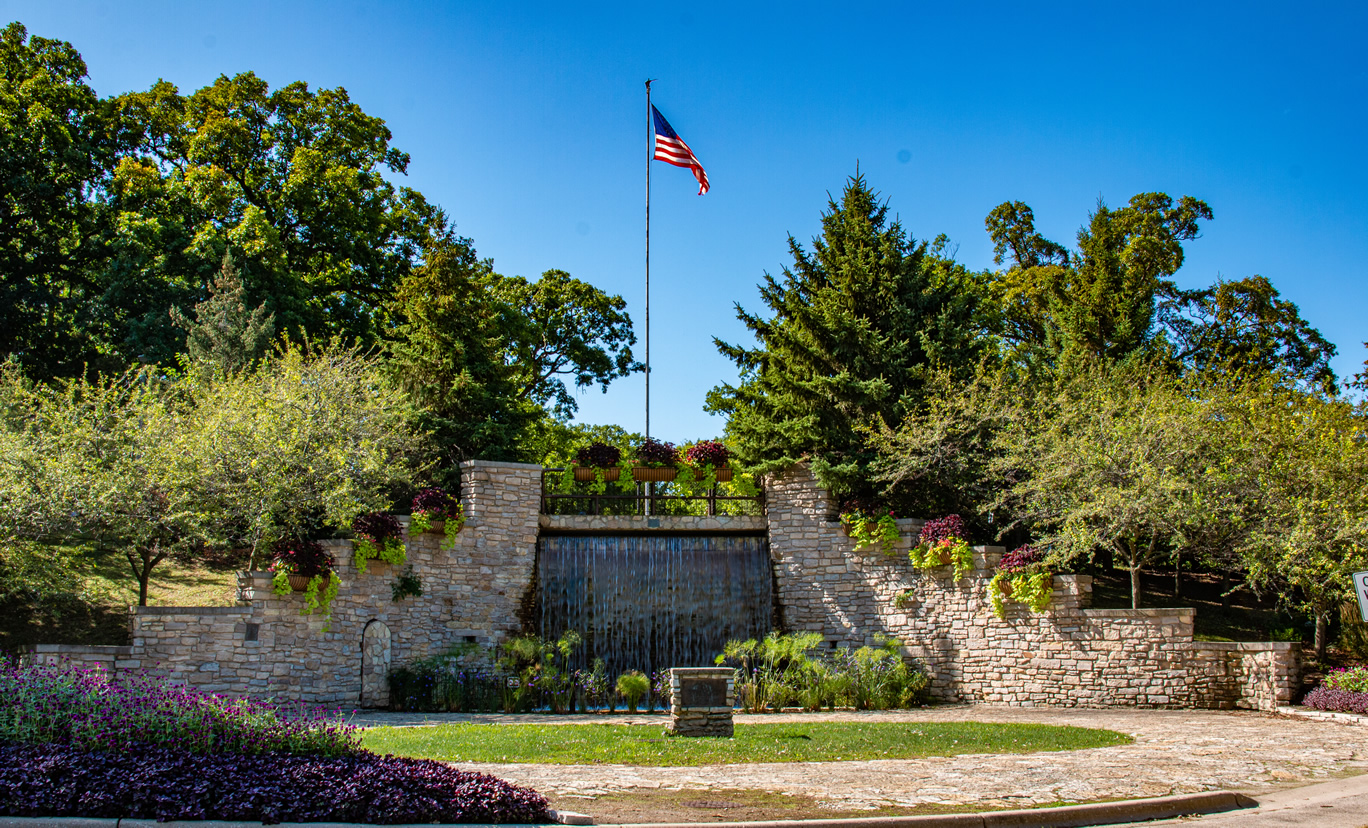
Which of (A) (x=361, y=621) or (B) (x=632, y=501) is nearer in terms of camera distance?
(A) (x=361, y=621)

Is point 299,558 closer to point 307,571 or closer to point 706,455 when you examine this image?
point 307,571

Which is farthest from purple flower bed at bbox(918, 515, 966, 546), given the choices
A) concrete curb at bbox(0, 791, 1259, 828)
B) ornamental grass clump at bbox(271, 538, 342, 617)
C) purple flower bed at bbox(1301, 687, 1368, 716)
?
ornamental grass clump at bbox(271, 538, 342, 617)

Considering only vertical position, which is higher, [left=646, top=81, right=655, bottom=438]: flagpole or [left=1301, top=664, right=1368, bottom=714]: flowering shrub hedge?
[left=646, top=81, right=655, bottom=438]: flagpole

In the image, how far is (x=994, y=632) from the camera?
54.7 ft

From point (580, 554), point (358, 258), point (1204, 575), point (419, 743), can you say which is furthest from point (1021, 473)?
point (358, 258)

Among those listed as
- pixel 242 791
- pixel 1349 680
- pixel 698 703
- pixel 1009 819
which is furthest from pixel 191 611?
pixel 1349 680

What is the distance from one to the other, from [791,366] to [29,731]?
14.7m

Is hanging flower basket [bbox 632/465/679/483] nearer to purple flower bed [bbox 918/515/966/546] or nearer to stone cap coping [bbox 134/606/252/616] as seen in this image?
purple flower bed [bbox 918/515/966/546]

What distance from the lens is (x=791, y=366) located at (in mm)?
19531

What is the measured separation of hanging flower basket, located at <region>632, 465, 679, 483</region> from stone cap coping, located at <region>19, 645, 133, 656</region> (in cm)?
949

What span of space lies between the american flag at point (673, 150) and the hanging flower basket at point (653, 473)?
6967 mm

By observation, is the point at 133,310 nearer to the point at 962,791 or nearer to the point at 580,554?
the point at 580,554

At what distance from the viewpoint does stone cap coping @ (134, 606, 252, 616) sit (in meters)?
14.2

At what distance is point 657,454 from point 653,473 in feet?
1.34
